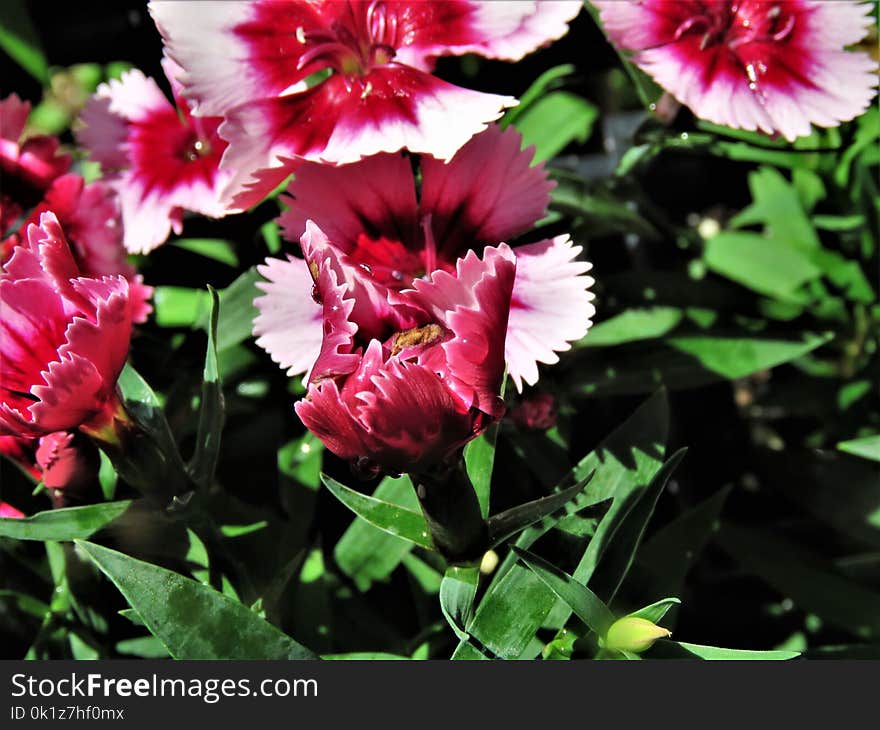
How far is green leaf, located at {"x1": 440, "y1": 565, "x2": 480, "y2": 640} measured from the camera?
664 mm

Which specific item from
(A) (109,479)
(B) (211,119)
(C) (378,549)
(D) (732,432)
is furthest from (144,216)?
(D) (732,432)

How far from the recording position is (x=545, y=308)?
2.17ft

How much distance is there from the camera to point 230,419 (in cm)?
102

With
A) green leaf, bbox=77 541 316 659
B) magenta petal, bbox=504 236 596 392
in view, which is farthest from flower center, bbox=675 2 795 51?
green leaf, bbox=77 541 316 659

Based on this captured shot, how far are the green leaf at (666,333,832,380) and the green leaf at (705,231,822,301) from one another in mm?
139

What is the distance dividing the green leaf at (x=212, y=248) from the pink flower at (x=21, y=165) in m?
0.18

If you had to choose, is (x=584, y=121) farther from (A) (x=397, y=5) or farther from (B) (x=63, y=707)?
(B) (x=63, y=707)

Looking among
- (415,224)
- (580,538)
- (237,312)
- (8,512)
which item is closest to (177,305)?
(237,312)

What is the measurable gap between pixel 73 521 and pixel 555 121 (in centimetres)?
74

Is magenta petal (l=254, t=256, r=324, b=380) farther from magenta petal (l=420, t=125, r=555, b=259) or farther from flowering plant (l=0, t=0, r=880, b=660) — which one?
magenta petal (l=420, t=125, r=555, b=259)

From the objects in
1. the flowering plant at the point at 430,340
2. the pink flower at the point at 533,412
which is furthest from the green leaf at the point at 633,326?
the pink flower at the point at 533,412

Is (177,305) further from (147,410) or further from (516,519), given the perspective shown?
(516,519)

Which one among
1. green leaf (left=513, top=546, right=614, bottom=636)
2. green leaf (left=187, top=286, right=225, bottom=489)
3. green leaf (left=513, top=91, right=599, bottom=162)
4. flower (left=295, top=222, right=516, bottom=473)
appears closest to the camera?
flower (left=295, top=222, right=516, bottom=473)

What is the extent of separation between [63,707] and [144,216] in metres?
0.40
